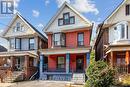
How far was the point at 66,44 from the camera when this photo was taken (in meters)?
34.6

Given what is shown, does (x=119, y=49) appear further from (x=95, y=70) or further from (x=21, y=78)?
(x=21, y=78)

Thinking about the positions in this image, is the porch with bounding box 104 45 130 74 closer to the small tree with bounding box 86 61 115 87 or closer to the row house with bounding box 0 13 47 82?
the small tree with bounding box 86 61 115 87

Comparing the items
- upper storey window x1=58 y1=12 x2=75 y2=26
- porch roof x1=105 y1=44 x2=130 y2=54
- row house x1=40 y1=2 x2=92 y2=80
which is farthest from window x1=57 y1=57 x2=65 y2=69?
porch roof x1=105 y1=44 x2=130 y2=54

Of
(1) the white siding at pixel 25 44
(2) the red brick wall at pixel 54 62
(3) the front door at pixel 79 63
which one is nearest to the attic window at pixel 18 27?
(1) the white siding at pixel 25 44

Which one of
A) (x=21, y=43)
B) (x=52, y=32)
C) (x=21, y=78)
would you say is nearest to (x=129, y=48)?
(x=52, y=32)

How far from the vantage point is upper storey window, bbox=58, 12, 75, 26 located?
34188 mm

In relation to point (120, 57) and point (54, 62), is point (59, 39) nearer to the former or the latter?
point (54, 62)

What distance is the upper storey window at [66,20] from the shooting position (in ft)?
112

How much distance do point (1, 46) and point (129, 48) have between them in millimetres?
32937

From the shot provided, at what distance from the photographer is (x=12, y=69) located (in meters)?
34.7

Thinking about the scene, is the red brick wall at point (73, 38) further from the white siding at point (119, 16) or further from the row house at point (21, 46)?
the row house at point (21, 46)

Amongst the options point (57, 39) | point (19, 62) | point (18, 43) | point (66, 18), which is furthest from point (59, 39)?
point (19, 62)

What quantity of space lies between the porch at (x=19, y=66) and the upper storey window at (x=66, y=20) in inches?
256

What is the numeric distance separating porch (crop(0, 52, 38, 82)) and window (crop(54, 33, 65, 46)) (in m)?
4.20
